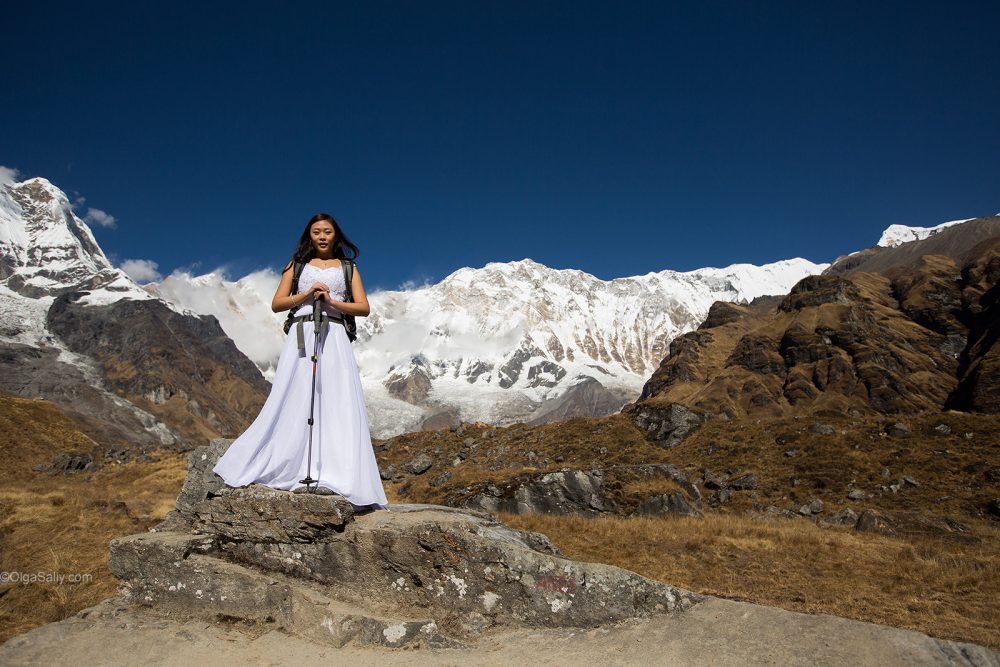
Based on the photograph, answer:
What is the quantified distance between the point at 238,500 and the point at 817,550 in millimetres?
11800

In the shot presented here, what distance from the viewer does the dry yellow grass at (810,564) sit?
8401mm

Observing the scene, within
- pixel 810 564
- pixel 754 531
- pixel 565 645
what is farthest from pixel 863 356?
pixel 565 645

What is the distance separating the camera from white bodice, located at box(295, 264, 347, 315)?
25.2 ft

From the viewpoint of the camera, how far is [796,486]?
22.2 meters

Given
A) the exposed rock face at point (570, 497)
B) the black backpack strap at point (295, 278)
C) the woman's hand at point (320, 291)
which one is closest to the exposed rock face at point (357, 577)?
the black backpack strap at point (295, 278)

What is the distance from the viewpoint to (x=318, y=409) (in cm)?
751

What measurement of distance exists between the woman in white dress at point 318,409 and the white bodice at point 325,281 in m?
0.01

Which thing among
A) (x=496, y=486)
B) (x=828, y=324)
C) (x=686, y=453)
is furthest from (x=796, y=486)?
(x=828, y=324)

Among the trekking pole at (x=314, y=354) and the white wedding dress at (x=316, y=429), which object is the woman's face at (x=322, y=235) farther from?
the trekking pole at (x=314, y=354)

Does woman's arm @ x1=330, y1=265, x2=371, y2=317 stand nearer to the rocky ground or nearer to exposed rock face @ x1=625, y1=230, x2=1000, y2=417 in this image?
the rocky ground

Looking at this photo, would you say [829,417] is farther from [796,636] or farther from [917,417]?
[796,636]

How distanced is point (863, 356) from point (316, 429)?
175 m

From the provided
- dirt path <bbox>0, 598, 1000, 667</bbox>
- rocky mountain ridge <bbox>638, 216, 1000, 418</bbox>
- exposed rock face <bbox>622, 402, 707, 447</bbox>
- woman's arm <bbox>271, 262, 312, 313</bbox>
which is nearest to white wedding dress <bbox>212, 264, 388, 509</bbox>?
woman's arm <bbox>271, 262, 312, 313</bbox>

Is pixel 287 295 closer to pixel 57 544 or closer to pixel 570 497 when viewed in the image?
pixel 57 544
